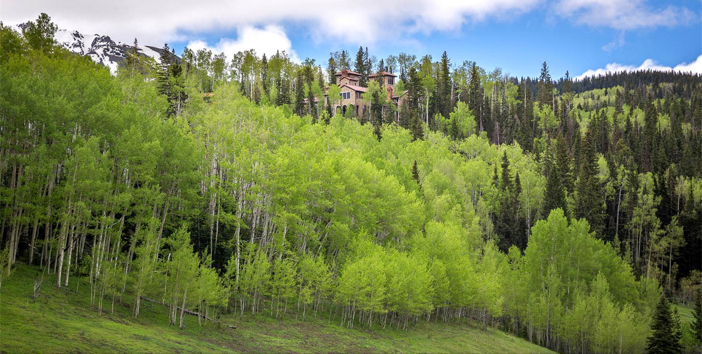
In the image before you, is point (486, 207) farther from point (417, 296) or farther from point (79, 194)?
point (79, 194)

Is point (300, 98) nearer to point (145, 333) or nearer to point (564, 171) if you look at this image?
point (564, 171)

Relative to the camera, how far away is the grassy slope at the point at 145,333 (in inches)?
830

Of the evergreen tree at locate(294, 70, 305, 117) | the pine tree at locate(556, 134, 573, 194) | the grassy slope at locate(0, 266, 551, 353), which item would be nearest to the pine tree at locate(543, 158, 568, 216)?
the pine tree at locate(556, 134, 573, 194)

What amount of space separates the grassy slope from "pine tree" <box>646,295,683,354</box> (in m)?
22.1

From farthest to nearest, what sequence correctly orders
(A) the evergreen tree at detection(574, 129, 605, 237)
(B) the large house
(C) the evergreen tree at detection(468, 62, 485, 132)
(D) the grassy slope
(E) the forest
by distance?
(C) the evergreen tree at detection(468, 62, 485, 132), (B) the large house, (A) the evergreen tree at detection(574, 129, 605, 237), (E) the forest, (D) the grassy slope

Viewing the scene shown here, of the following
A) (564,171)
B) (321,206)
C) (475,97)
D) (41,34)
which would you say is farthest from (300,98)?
(321,206)

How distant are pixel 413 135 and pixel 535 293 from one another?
4749 cm

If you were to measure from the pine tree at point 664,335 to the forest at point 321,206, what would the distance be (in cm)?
20

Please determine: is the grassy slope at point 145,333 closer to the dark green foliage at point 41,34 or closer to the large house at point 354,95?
the dark green foliage at point 41,34

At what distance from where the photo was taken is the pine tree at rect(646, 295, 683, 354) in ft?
172

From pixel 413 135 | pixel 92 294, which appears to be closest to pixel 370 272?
pixel 92 294

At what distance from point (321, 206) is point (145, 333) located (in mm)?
20604

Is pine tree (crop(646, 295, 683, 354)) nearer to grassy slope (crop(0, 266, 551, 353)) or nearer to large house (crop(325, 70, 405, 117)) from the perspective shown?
grassy slope (crop(0, 266, 551, 353))

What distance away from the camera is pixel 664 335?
52.8 m
